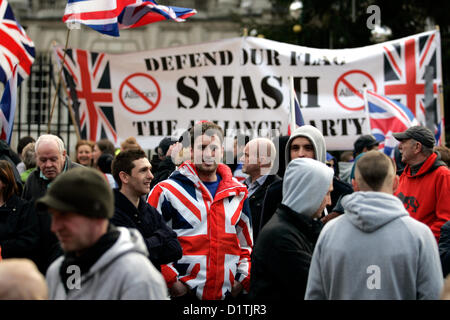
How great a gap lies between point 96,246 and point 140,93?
7746 mm

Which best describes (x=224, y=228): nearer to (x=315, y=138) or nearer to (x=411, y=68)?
(x=315, y=138)

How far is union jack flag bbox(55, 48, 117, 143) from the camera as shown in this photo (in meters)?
10.1

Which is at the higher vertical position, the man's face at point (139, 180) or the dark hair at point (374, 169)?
the dark hair at point (374, 169)

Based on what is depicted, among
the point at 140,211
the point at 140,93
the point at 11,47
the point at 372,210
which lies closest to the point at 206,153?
the point at 140,211

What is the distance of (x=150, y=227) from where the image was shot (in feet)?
14.5

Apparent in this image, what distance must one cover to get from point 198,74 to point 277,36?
736 cm

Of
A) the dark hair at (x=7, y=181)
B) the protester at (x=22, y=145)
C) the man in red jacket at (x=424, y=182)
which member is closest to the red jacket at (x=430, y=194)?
the man in red jacket at (x=424, y=182)

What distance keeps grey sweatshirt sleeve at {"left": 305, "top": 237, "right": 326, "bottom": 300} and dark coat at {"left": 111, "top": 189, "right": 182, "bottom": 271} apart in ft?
4.13

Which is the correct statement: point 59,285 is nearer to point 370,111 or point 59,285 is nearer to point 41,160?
point 41,160

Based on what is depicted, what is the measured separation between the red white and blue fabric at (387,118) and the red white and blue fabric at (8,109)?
4.72m

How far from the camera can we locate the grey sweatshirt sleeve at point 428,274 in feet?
10.5

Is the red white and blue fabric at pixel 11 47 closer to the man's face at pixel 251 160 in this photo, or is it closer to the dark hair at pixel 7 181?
the dark hair at pixel 7 181

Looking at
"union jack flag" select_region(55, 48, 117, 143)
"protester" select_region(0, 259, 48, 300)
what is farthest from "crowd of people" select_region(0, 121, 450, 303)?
"union jack flag" select_region(55, 48, 117, 143)

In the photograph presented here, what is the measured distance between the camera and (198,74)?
33.4 feet
